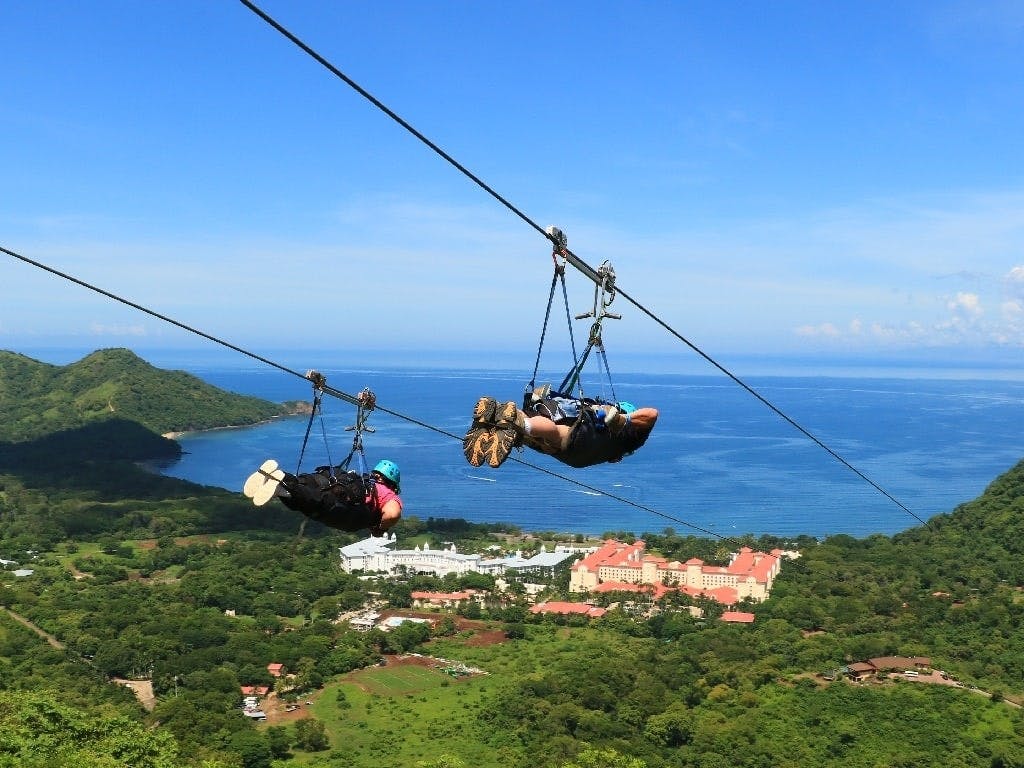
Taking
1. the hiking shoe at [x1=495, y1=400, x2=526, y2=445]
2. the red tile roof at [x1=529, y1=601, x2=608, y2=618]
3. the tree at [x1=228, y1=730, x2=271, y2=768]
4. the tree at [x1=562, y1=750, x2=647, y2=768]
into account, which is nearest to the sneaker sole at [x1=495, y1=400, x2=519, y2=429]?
the hiking shoe at [x1=495, y1=400, x2=526, y2=445]

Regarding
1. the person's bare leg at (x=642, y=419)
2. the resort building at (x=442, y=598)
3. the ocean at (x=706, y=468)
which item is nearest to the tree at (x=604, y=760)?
the ocean at (x=706, y=468)

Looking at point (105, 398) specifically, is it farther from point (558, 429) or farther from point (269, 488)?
point (558, 429)

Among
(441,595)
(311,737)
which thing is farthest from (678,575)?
(311,737)

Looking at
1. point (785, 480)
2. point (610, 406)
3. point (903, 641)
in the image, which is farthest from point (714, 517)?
point (610, 406)

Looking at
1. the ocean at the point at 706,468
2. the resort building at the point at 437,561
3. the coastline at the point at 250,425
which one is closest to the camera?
the resort building at the point at 437,561

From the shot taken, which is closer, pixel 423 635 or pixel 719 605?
pixel 423 635

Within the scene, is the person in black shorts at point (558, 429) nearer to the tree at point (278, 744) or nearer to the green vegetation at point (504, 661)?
the green vegetation at point (504, 661)

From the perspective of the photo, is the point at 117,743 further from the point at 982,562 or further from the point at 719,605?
the point at 982,562
